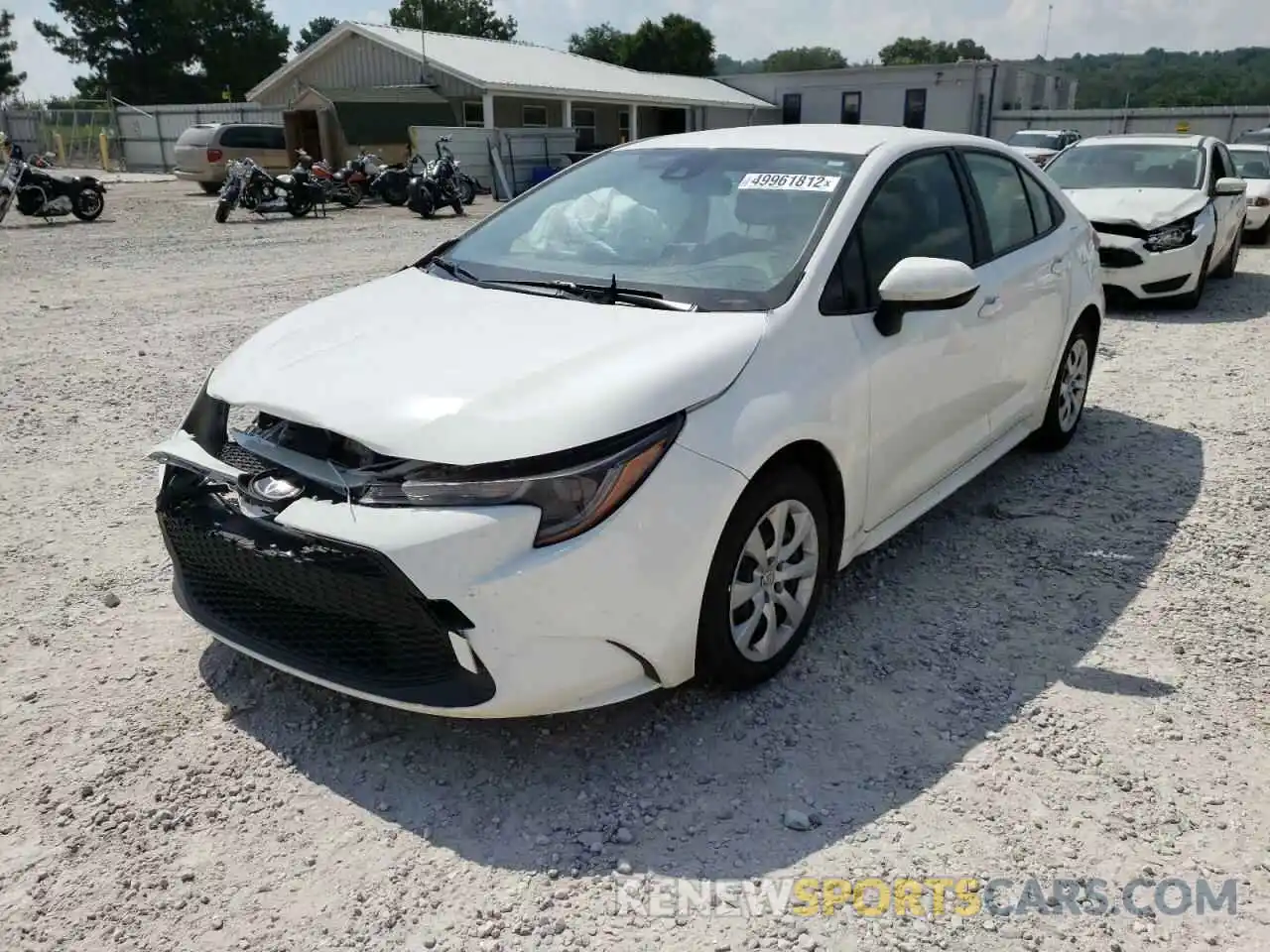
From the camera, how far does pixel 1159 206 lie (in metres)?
9.03

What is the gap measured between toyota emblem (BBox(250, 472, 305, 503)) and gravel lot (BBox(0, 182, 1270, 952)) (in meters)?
0.76

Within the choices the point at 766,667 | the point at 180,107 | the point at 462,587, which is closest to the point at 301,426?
the point at 462,587

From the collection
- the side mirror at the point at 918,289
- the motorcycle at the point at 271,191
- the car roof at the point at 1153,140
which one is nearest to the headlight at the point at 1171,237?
the car roof at the point at 1153,140

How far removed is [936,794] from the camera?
262 centimetres

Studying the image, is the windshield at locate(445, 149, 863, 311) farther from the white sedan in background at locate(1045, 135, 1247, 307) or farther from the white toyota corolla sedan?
the white sedan in background at locate(1045, 135, 1247, 307)

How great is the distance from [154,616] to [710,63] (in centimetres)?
6108

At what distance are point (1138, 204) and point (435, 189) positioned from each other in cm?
1357

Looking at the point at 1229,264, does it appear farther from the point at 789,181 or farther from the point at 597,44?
the point at 597,44

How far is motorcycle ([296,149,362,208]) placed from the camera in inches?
776

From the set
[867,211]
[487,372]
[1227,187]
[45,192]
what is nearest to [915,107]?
[45,192]

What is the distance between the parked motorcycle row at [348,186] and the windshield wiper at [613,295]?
52.5 ft

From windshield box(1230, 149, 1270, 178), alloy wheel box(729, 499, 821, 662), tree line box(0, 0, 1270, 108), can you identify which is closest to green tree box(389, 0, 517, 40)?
tree line box(0, 0, 1270, 108)

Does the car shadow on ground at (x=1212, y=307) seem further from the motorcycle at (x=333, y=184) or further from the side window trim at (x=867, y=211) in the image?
the motorcycle at (x=333, y=184)

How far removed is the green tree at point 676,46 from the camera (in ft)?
189
